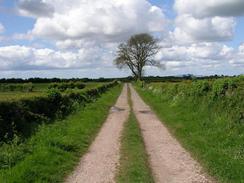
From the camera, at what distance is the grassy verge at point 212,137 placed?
1109 centimetres

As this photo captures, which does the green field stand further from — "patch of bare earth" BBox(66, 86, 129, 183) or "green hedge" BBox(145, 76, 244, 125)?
"patch of bare earth" BBox(66, 86, 129, 183)

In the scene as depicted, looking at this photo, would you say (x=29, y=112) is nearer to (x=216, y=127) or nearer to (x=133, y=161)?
(x=216, y=127)

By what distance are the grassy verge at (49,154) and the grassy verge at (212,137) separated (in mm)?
3746

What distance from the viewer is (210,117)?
20.2 meters

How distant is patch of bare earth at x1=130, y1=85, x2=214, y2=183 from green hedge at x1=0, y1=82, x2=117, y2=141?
5.14 metres

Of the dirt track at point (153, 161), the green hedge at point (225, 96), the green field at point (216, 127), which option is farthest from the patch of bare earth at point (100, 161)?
the green hedge at point (225, 96)

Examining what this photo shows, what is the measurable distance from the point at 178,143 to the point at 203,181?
5.70 m

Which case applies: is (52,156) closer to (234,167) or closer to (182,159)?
(182,159)

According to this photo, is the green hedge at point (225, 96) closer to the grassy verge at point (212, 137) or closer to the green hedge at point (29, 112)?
the grassy verge at point (212, 137)

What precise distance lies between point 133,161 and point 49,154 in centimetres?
256

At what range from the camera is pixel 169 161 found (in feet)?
40.5

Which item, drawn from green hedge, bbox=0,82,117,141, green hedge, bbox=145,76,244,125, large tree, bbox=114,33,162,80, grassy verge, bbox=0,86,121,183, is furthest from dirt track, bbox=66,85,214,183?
large tree, bbox=114,33,162,80

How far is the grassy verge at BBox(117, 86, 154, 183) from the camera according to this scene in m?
10.2

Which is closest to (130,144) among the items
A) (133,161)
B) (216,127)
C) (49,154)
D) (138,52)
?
(133,161)
